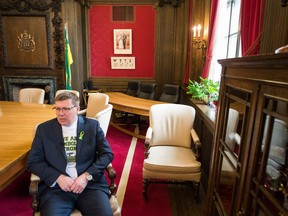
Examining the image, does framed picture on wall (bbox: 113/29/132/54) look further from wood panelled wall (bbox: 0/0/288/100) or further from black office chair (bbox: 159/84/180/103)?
black office chair (bbox: 159/84/180/103)

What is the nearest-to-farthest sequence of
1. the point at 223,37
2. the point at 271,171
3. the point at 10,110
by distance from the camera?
the point at 271,171, the point at 10,110, the point at 223,37

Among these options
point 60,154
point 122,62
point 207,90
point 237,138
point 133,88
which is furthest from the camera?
point 122,62

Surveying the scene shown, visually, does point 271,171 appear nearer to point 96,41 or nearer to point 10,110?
point 10,110

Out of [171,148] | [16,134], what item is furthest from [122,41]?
[16,134]

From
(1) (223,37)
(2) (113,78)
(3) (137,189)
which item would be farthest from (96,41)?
(3) (137,189)

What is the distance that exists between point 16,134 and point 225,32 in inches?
125

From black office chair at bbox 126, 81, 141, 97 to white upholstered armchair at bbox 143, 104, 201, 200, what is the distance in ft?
9.14

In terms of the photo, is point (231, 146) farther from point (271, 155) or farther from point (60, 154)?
point (60, 154)

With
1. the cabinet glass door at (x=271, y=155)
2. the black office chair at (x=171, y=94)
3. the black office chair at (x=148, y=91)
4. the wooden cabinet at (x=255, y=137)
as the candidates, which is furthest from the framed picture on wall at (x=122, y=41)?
the cabinet glass door at (x=271, y=155)

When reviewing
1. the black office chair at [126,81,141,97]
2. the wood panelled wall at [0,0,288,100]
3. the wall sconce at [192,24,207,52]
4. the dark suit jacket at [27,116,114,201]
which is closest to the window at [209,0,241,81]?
the wall sconce at [192,24,207,52]

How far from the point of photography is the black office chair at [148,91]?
16.2 feet

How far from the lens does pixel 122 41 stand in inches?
221

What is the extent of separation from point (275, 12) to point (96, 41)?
16.3ft

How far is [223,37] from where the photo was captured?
330cm
